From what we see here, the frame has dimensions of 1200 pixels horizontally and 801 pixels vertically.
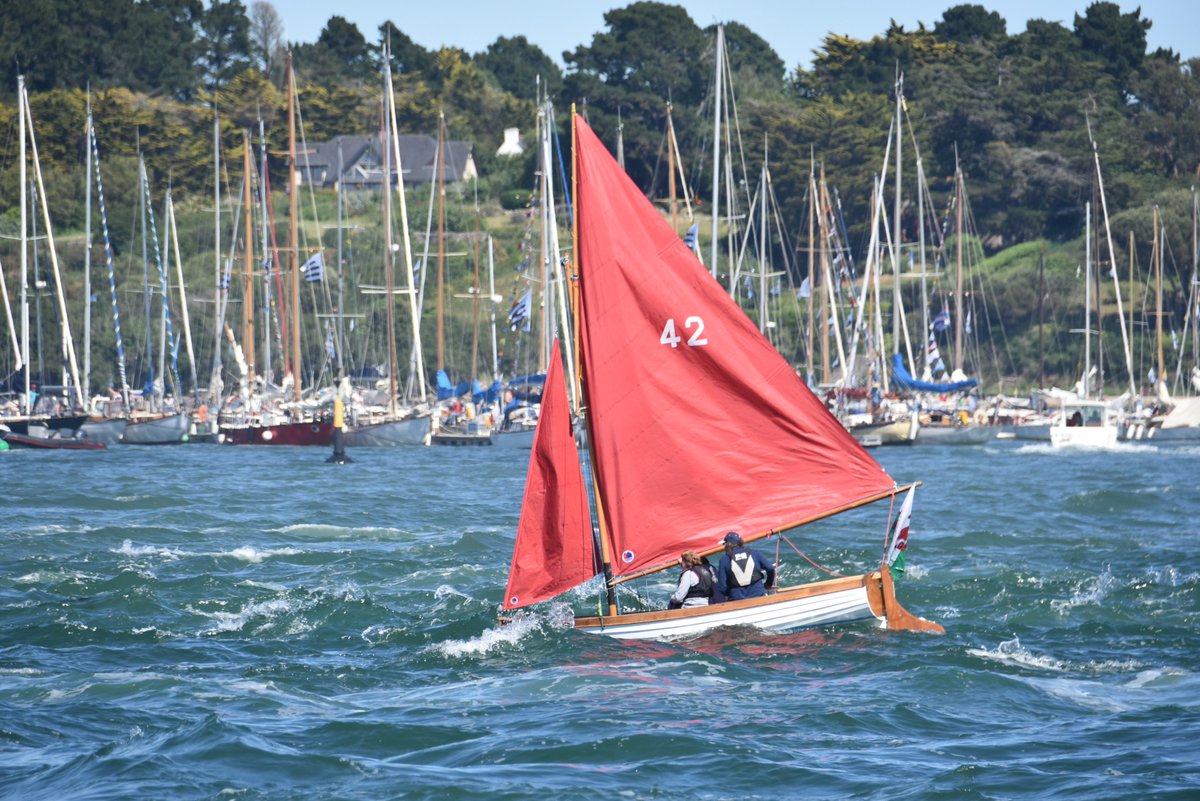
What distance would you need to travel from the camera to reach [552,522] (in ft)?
63.6

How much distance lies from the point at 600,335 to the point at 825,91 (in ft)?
308

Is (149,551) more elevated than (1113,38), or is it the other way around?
(1113,38)

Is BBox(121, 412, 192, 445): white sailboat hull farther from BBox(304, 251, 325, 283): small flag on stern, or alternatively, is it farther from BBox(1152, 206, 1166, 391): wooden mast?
BBox(1152, 206, 1166, 391): wooden mast

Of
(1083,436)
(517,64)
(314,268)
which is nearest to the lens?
(314,268)

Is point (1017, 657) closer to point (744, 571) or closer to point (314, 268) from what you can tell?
point (744, 571)

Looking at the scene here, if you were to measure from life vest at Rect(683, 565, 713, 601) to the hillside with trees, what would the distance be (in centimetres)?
5841

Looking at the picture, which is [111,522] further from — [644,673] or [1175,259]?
[1175,259]

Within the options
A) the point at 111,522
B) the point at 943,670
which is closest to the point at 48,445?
the point at 111,522

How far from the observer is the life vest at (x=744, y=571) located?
61.9ft

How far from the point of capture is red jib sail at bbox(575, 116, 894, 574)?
19.0 meters

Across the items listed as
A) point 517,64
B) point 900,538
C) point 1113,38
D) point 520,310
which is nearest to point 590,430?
point 900,538

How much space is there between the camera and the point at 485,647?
2017cm

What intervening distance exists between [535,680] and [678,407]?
147 inches

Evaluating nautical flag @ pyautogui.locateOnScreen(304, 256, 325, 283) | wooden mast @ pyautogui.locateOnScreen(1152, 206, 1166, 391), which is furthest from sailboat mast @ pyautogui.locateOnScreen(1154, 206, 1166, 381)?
nautical flag @ pyautogui.locateOnScreen(304, 256, 325, 283)
